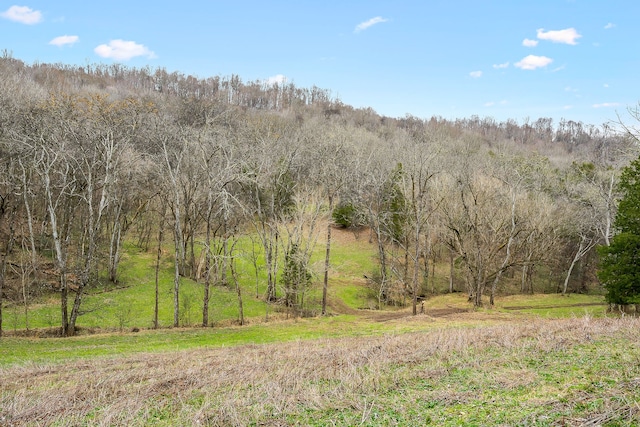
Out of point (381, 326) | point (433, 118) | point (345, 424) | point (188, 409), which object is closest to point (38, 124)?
point (381, 326)

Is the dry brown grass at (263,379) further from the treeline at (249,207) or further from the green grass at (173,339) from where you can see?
the treeline at (249,207)

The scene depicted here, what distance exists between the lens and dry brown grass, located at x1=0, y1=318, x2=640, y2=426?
26.1 ft

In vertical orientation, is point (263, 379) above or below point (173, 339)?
above

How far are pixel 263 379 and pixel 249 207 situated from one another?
84.6 feet

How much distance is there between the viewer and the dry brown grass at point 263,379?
796 centimetres

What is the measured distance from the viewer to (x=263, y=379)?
10359 mm

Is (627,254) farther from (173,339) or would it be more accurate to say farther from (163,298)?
(163,298)

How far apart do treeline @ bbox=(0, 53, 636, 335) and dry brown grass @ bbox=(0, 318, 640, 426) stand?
1113cm

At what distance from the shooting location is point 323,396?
337 inches

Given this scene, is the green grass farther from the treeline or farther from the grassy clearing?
the grassy clearing

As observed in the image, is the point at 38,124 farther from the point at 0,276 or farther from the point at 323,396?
the point at 323,396

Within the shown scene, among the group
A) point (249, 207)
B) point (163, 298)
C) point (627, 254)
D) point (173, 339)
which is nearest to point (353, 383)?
point (173, 339)

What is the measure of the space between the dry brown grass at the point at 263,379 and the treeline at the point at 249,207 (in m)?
11.1

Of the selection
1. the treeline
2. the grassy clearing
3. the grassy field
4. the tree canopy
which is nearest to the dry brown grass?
the grassy field
